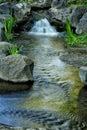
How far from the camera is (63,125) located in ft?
23.7

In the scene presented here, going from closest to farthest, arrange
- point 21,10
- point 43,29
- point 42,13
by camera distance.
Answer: point 43,29, point 21,10, point 42,13

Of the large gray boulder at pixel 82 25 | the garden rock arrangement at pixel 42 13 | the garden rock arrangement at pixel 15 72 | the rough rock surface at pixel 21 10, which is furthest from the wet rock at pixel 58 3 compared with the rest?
the garden rock arrangement at pixel 15 72

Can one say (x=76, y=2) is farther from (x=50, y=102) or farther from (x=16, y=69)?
(x=50, y=102)

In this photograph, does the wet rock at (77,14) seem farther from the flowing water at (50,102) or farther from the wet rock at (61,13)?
the flowing water at (50,102)

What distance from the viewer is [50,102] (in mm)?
8633

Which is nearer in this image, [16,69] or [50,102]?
[50,102]

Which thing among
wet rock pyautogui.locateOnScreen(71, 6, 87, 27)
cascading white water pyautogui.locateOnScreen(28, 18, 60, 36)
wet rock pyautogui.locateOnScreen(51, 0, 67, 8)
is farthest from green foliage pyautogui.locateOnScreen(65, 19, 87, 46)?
wet rock pyautogui.locateOnScreen(51, 0, 67, 8)

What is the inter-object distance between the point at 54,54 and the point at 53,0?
9270 millimetres

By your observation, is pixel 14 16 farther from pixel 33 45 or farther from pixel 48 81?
pixel 48 81

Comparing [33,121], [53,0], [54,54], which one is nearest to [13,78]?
[33,121]

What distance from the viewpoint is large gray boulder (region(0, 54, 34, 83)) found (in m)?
10.2

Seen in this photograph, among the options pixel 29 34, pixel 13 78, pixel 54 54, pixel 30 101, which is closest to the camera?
pixel 30 101

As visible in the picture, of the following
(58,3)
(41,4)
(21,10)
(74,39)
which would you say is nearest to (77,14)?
(58,3)

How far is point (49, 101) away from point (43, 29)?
12926 millimetres
